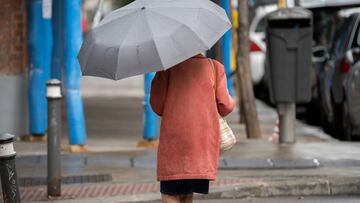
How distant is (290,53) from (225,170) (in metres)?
2.37

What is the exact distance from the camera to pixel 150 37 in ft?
19.5

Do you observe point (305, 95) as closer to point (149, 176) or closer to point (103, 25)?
point (149, 176)

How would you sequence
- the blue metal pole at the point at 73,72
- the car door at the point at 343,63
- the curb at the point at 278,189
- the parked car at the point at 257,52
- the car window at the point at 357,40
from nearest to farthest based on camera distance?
the curb at the point at 278,189 → the blue metal pole at the point at 73,72 → the car door at the point at 343,63 → the car window at the point at 357,40 → the parked car at the point at 257,52

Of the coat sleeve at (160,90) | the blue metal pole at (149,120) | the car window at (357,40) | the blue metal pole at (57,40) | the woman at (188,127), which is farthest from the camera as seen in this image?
the car window at (357,40)

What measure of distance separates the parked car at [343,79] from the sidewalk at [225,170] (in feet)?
1.27

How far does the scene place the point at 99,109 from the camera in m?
18.0

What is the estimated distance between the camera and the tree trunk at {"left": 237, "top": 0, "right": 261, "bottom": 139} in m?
12.8

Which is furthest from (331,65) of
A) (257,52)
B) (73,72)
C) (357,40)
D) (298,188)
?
(257,52)

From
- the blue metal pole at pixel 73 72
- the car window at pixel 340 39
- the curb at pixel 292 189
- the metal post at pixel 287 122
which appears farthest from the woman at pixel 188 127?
the car window at pixel 340 39

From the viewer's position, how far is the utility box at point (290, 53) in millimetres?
A: 11422

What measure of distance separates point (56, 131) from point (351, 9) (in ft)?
31.0

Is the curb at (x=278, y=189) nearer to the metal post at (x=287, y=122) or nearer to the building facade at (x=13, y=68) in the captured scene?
the metal post at (x=287, y=122)

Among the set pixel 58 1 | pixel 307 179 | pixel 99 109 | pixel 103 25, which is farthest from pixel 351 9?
pixel 103 25

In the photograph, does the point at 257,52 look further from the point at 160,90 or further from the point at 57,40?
the point at 160,90
